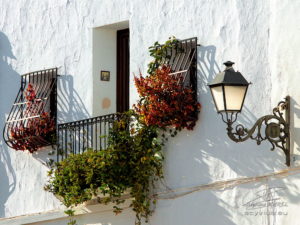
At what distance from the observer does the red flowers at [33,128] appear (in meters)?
14.1

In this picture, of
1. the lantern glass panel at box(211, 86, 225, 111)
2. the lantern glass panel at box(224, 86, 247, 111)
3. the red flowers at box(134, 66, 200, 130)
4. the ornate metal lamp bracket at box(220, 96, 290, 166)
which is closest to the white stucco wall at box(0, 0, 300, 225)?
the ornate metal lamp bracket at box(220, 96, 290, 166)

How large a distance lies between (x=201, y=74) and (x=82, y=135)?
2.35 m

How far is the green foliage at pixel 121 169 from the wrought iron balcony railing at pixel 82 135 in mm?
415

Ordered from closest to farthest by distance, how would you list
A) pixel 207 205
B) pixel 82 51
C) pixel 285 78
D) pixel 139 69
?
pixel 285 78
pixel 207 205
pixel 139 69
pixel 82 51

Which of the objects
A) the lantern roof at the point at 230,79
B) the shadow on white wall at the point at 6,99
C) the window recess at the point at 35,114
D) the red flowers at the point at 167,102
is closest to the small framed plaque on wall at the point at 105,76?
the window recess at the point at 35,114

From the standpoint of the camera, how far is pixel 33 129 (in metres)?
14.1

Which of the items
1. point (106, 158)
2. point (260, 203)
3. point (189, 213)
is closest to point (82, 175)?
point (106, 158)

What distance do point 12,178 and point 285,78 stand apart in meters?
5.61

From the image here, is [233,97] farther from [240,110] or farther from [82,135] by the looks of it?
[82,135]

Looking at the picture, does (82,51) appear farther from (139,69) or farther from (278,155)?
(278,155)

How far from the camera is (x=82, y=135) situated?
13.7m

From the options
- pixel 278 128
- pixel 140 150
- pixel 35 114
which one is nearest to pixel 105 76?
pixel 35 114

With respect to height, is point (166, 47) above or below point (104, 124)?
above

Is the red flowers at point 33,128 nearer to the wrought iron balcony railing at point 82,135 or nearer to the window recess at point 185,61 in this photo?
the wrought iron balcony railing at point 82,135
